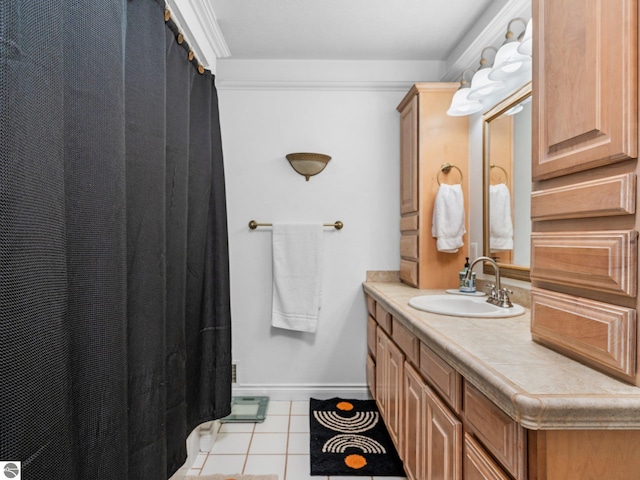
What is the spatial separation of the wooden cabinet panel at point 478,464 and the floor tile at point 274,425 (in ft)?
4.85

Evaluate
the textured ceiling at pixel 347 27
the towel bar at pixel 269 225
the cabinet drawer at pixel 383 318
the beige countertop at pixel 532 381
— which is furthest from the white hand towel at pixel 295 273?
the beige countertop at pixel 532 381

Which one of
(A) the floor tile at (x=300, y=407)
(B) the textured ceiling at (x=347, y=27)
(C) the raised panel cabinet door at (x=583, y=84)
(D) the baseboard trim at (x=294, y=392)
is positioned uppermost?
(B) the textured ceiling at (x=347, y=27)

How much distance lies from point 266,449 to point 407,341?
1.08 meters

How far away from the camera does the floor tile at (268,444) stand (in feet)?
6.73

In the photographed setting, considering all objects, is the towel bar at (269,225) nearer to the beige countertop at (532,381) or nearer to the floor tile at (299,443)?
the floor tile at (299,443)

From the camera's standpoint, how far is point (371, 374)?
251 centimetres

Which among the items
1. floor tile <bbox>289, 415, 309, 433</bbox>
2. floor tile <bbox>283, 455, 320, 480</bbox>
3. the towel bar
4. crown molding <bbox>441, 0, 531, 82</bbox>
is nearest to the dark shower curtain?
floor tile <bbox>283, 455, 320, 480</bbox>

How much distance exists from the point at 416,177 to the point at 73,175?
196 centimetres

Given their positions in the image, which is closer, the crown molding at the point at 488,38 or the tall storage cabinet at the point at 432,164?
the crown molding at the point at 488,38

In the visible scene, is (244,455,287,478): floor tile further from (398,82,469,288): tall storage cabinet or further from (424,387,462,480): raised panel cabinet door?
(398,82,469,288): tall storage cabinet

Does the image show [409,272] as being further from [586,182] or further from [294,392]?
[586,182]

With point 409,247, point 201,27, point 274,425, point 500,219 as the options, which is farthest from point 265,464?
point 201,27

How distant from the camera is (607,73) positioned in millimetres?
824

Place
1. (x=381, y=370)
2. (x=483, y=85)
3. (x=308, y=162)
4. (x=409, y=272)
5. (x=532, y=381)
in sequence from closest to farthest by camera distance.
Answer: (x=532, y=381) → (x=483, y=85) → (x=381, y=370) → (x=409, y=272) → (x=308, y=162)
